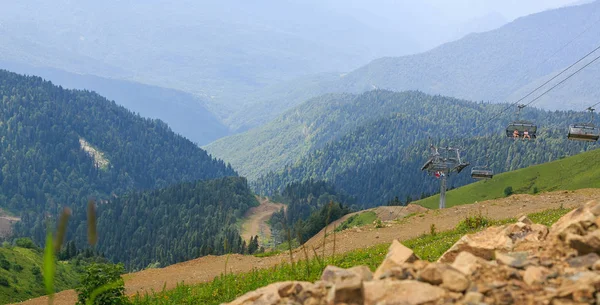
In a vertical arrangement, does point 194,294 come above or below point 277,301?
below

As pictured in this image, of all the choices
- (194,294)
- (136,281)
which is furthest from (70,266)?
(194,294)

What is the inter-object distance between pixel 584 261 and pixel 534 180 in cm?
15935

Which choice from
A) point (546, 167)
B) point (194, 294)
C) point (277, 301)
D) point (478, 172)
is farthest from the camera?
point (546, 167)

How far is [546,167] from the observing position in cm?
16262

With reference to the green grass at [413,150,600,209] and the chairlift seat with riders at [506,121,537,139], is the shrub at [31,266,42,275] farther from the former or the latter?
the green grass at [413,150,600,209]

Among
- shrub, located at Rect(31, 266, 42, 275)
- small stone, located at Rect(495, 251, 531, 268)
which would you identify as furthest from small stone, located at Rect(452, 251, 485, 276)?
shrub, located at Rect(31, 266, 42, 275)

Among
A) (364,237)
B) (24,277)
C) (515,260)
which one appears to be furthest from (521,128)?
(24,277)

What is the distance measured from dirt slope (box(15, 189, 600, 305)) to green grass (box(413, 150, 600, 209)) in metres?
94.7

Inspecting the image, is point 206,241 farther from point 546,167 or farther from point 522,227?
point 522,227

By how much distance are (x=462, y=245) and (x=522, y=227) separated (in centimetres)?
181

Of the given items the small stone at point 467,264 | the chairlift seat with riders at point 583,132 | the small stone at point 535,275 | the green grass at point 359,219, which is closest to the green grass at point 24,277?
the green grass at point 359,219

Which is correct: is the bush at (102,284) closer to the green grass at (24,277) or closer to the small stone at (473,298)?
the small stone at (473,298)

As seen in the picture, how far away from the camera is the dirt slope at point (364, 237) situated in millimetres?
35969

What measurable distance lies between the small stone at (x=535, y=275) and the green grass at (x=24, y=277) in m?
55.9
